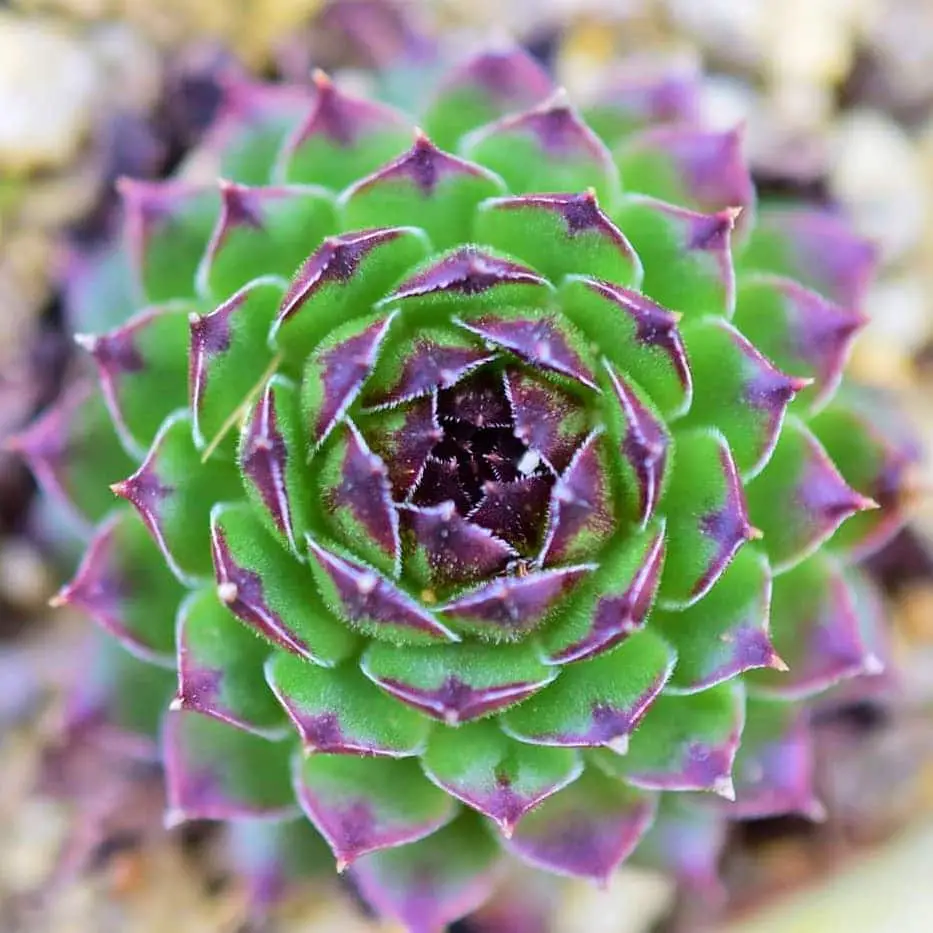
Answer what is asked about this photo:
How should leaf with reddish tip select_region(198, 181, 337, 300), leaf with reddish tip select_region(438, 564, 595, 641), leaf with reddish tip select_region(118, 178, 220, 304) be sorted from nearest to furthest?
leaf with reddish tip select_region(438, 564, 595, 641) → leaf with reddish tip select_region(198, 181, 337, 300) → leaf with reddish tip select_region(118, 178, 220, 304)

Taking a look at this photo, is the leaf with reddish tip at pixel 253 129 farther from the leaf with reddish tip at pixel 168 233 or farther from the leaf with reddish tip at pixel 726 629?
the leaf with reddish tip at pixel 726 629

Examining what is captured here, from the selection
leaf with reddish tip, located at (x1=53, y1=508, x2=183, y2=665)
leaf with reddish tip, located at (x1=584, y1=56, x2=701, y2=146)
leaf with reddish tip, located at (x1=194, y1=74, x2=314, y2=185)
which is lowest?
leaf with reddish tip, located at (x1=53, y1=508, x2=183, y2=665)

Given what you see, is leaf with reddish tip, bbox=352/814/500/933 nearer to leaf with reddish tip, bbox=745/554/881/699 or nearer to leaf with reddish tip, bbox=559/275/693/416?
leaf with reddish tip, bbox=745/554/881/699

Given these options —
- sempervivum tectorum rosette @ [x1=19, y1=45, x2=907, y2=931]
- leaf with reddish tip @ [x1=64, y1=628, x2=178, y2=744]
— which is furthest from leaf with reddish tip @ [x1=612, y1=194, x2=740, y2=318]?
leaf with reddish tip @ [x1=64, y1=628, x2=178, y2=744]

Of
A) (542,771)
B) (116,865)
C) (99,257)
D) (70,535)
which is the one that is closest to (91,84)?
(99,257)

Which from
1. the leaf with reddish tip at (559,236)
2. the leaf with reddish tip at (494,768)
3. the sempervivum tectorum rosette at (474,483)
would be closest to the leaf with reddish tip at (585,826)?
the sempervivum tectorum rosette at (474,483)
